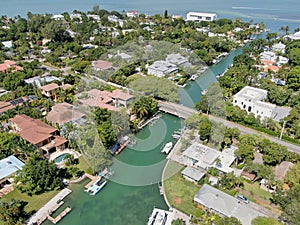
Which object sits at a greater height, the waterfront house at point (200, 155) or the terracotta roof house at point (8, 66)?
the terracotta roof house at point (8, 66)

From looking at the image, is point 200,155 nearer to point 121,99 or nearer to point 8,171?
point 121,99

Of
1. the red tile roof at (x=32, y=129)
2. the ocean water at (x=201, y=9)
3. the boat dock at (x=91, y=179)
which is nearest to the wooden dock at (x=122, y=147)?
the boat dock at (x=91, y=179)

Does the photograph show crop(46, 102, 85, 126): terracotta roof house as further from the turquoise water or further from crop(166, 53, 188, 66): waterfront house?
crop(166, 53, 188, 66): waterfront house

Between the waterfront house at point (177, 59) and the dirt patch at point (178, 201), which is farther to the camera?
the waterfront house at point (177, 59)

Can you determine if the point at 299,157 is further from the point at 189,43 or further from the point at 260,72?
the point at 189,43

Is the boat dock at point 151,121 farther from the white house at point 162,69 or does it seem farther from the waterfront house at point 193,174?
the white house at point 162,69
